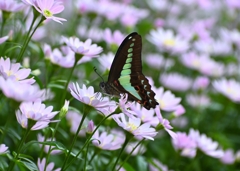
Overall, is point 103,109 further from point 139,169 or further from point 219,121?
point 219,121

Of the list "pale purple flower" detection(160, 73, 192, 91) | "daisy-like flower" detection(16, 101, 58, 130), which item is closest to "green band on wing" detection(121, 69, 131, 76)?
"daisy-like flower" detection(16, 101, 58, 130)

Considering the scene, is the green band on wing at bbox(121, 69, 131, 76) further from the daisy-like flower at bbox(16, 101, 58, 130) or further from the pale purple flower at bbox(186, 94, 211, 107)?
the pale purple flower at bbox(186, 94, 211, 107)

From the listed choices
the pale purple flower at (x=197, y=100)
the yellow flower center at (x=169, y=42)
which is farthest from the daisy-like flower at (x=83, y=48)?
the pale purple flower at (x=197, y=100)

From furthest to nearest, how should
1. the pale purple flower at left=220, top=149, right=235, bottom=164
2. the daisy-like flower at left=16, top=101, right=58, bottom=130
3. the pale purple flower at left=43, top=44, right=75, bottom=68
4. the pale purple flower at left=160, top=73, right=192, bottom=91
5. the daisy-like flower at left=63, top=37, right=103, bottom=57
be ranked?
the pale purple flower at left=160, top=73, right=192, bottom=91
the pale purple flower at left=220, top=149, right=235, bottom=164
the pale purple flower at left=43, top=44, right=75, bottom=68
the daisy-like flower at left=63, top=37, right=103, bottom=57
the daisy-like flower at left=16, top=101, right=58, bottom=130

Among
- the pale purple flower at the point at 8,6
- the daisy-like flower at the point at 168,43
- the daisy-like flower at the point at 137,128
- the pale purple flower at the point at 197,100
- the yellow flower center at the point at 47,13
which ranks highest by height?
the yellow flower center at the point at 47,13

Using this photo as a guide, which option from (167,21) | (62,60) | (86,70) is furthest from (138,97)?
(167,21)

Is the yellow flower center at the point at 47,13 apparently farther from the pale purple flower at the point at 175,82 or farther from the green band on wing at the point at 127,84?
the pale purple flower at the point at 175,82
